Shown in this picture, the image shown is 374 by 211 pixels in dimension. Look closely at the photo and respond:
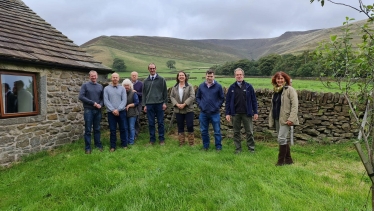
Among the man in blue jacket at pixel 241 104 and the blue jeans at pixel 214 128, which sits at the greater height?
the man in blue jacket at pixel 241 104

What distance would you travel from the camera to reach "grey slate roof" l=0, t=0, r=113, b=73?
6.16 m

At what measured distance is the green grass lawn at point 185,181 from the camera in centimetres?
342

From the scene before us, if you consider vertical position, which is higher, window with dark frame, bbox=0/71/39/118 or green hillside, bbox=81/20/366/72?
green hillside, bbox=81/20/366/72

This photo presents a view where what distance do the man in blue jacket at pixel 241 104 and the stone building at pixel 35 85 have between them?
195 inches

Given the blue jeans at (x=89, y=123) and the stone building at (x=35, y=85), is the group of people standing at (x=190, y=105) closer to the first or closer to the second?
the blue jeans at (x=89, y=123)

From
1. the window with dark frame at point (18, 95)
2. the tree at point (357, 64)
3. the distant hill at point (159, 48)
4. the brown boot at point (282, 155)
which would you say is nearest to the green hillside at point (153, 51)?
the distant hill at point (159, 48)

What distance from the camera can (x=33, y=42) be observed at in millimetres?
7211

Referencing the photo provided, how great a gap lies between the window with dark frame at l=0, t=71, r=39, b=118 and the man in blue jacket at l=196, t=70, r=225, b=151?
14.9 feet

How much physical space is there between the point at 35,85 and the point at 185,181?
203 inches

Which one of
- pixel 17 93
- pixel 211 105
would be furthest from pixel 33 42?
pixel 211 105

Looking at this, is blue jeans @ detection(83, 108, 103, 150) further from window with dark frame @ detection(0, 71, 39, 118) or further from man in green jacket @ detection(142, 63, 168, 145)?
window with dark frame @ detection(0, 71, 39, 118)

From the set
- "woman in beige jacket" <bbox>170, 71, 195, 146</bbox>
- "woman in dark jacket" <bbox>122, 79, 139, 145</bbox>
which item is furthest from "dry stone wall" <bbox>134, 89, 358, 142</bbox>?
"woman in dark jacket" <bbox>122, 79, 139, 145</bbox>

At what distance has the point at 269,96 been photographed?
759 cm

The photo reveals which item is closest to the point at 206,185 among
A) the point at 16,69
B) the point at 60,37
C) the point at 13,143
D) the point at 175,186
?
the point at 175,186
